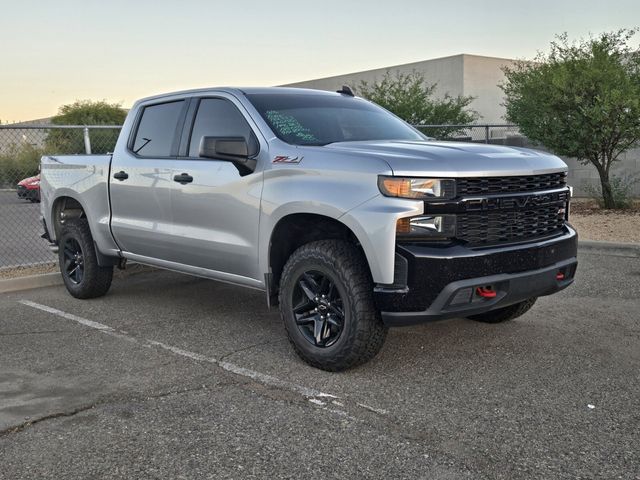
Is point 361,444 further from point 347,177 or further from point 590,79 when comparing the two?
point 590,79

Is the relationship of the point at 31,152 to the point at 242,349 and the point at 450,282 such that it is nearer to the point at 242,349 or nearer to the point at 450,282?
the point at 242,349

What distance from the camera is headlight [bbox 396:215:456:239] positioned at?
14.1ft

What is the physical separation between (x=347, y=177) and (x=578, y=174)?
1377 centimetres

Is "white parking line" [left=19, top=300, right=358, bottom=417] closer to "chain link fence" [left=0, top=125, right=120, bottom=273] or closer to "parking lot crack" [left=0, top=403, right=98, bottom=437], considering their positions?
"parking lot crack" [left=0, top=403, right=98, bottom=437]

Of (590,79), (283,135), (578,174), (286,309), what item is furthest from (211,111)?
(578,174)

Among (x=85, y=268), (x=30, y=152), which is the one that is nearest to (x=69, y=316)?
(x=85, y=268)

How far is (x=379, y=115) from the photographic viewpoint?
20.4ft

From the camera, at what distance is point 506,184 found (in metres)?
4.57

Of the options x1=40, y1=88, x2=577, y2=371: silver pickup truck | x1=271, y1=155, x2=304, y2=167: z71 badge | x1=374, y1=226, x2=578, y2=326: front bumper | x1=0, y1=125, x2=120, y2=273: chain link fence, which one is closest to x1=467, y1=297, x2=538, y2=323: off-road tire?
x1=40, y1=88, x2=577, y2=371: silver pickup truck

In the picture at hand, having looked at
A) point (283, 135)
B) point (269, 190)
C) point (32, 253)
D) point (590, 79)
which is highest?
point (590, 79)

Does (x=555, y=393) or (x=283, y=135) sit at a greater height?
(x=283, y=135)

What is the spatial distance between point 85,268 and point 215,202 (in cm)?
242

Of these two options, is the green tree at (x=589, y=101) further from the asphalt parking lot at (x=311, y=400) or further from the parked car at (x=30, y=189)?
the parked car at (x=30, y=189)

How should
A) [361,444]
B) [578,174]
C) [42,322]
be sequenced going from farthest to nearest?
[578,174] < [42,322] < [361,444]
